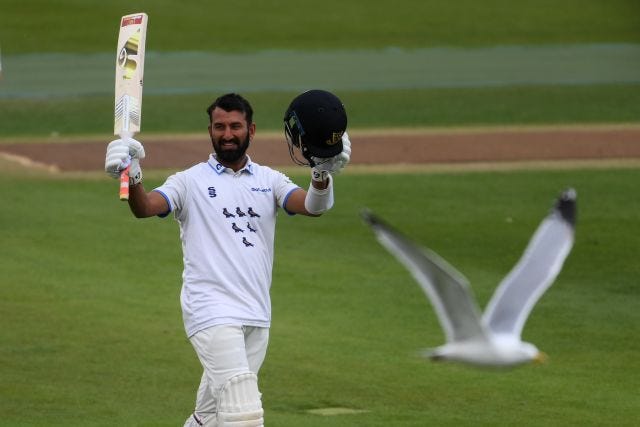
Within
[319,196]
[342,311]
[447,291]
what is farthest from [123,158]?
[342,311]

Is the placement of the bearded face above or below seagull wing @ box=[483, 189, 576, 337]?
above

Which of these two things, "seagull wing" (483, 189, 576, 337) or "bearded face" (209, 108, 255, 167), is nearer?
"seagull wing" (483, 189, 576, 337)

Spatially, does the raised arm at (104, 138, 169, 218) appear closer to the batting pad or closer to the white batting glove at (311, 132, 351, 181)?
the white batting glove at (311, 132, 351, 181)

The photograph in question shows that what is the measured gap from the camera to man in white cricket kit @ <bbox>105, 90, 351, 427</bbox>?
8062 millimetres

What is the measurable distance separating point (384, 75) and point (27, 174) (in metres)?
14.5

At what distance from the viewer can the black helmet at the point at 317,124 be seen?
7934 mm

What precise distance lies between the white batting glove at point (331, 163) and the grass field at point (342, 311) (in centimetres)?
295

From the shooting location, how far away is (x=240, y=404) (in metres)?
8.07

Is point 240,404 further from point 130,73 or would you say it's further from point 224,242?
point 130,73

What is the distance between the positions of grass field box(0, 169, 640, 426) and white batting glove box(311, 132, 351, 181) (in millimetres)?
2952

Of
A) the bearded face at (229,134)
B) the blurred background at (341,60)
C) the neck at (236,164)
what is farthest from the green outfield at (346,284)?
the bearded face at (229,134)

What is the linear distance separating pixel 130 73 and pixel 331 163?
1497mm

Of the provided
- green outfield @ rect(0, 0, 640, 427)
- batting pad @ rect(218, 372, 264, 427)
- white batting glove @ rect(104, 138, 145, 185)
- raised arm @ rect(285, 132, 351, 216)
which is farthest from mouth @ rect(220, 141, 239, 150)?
green outfield @ rect(0, 0, 640, 427)

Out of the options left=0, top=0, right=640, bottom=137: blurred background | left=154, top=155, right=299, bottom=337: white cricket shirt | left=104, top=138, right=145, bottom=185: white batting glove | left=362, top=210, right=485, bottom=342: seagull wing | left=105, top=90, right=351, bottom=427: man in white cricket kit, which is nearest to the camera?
left=362, top=210, right=485, bottom=342: seagull wing
